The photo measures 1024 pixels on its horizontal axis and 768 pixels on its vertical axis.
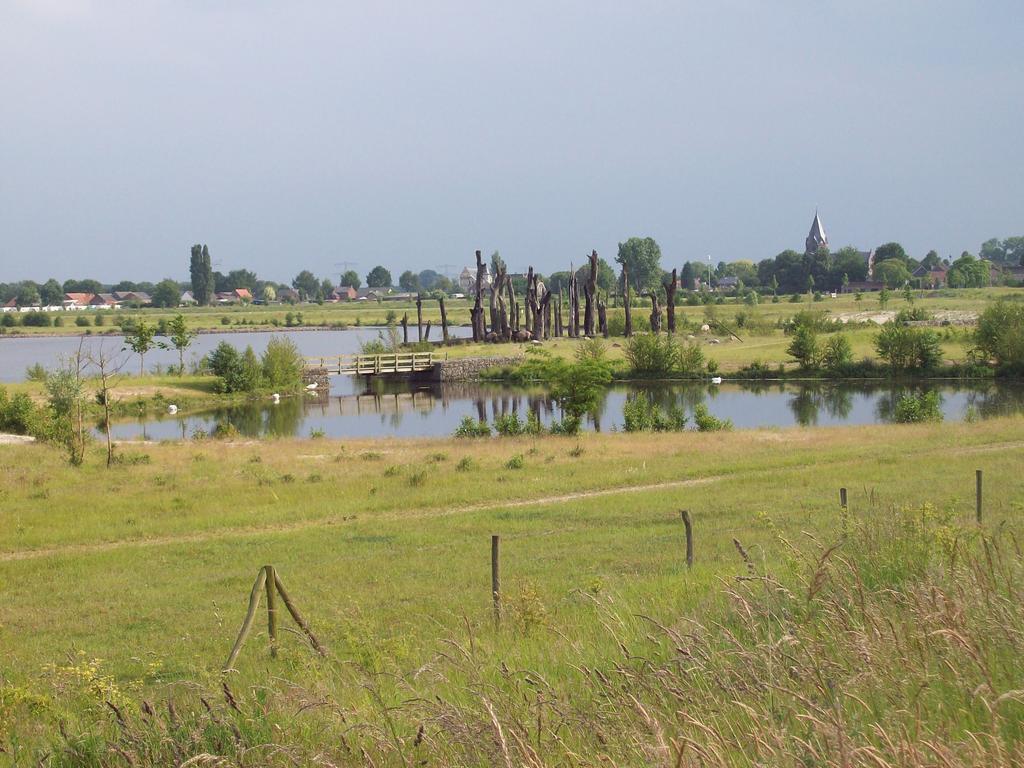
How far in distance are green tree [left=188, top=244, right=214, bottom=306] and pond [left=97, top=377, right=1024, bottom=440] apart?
115586 mm

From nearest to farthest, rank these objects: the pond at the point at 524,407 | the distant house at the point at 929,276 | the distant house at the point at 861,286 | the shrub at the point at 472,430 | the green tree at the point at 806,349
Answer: the shrub at the point at 472,430 < the pond at the point at 524,407 < the green tree at the point at 806,349 < the distant house at the point at 861,286 < the distant house at the point at 929,276

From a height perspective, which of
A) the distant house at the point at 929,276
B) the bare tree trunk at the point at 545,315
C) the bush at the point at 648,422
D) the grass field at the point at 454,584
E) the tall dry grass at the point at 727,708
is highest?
the distant house at the point at 929,276

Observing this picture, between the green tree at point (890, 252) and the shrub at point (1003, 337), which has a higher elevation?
the green tree at point (890, 252)

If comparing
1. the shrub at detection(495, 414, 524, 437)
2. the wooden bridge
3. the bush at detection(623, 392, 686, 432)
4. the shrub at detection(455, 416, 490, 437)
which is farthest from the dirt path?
the wooden bridge

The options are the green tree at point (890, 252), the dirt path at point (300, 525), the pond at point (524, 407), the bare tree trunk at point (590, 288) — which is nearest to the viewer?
the dirt path at point (300, 525)

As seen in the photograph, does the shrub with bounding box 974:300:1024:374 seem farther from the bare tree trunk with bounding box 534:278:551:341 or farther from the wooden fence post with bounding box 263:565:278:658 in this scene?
the wooden fence post with bounding box 263:565:278:658

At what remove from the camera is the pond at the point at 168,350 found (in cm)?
8325

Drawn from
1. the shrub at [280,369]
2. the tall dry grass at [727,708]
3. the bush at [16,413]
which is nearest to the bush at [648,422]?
the bush at [16,413]

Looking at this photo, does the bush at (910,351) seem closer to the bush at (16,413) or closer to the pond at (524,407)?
the pond at (524,407)

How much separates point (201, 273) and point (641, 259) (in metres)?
73.2

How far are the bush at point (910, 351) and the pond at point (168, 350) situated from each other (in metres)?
36.9

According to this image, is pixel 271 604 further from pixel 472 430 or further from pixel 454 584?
pixel 472 430

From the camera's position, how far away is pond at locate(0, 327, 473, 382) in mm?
83250

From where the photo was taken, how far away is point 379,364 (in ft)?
212
